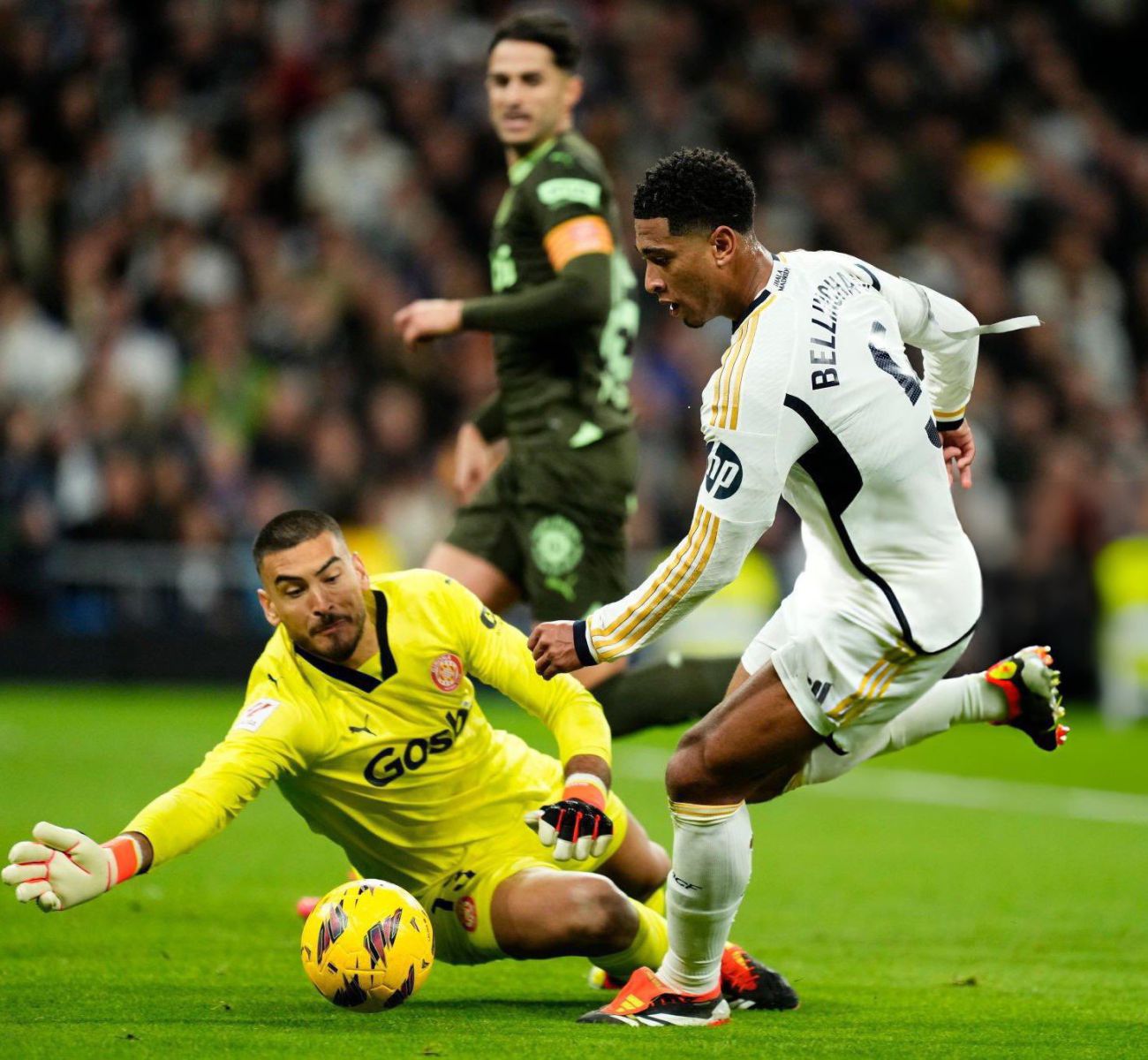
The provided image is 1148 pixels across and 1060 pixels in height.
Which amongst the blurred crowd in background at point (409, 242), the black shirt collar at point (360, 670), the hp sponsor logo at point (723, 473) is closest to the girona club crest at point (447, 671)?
the black shirt collar at point (360, 670)

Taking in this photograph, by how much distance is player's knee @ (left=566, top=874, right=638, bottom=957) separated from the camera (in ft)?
17.4

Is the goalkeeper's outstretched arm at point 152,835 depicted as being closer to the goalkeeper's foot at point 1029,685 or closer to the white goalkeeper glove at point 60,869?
the white goalkeeper glove at point 60,869

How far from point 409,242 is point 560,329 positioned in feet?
32.6

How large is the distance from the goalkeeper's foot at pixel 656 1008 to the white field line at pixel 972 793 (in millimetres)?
5443

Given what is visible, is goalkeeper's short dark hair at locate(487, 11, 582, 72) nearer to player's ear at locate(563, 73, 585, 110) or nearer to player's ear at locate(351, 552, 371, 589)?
player's ear at locate(563, 73, 585, 110)

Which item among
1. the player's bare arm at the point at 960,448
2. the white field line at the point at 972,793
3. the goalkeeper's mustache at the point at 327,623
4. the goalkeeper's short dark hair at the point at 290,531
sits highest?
the player's bare arm at the point at 960,448

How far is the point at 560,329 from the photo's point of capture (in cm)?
698

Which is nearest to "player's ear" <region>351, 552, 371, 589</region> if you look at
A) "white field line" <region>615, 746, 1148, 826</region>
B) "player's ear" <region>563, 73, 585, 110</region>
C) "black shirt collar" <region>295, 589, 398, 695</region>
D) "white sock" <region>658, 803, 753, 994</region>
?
"black shirt collar" <region>295, 589, 398, 695</region>

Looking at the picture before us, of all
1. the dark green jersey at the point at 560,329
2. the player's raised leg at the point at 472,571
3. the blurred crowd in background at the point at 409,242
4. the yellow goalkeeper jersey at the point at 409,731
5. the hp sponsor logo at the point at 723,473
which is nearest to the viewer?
the hp sponsor logo at the point at 723,473

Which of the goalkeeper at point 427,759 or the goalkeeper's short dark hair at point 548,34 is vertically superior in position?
the goalkeeper's short dark hair at point 548,34

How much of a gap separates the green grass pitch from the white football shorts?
0.81m

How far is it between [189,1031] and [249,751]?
0.71 m

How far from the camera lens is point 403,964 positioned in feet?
16.7

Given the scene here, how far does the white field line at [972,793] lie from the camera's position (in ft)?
35.1
